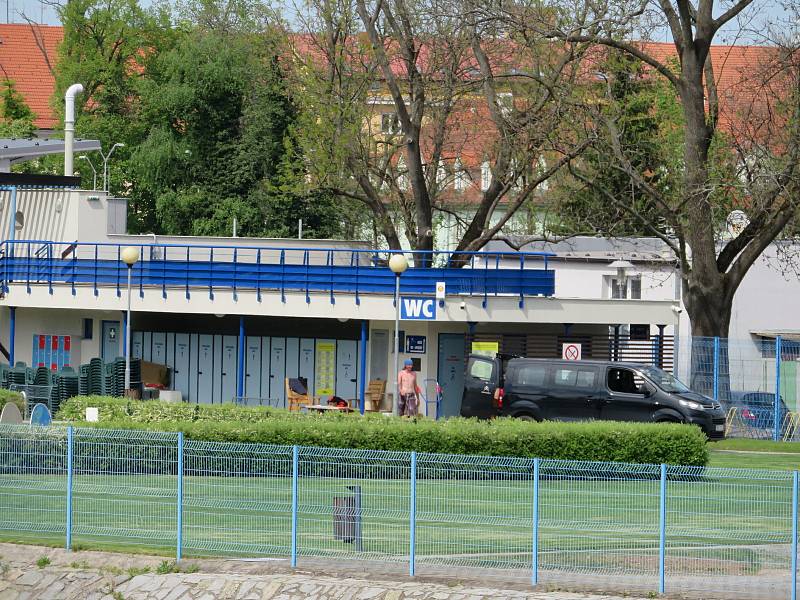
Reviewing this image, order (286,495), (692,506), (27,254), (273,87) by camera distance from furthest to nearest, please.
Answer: (273,87) → (27,254) → (286,495) → (692,506)

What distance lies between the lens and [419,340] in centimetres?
3706

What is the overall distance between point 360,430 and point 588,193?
28.0 m

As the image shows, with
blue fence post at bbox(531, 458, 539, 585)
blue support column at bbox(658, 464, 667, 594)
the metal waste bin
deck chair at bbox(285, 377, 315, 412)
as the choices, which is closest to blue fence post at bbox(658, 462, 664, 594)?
blue support column at bbox(658, 464, 667, 594)

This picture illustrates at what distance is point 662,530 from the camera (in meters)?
15.4

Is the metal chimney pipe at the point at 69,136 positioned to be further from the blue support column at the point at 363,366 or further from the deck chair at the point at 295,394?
the blue support column at the point at 363,366

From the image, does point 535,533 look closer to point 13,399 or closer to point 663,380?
point 663,380

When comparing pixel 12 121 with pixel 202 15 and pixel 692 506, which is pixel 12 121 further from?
pixel 692 506

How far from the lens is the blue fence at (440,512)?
15.5 m

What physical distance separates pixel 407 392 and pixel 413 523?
1464 centimetres

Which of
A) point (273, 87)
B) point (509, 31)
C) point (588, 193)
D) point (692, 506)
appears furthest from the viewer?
point (273, 87)

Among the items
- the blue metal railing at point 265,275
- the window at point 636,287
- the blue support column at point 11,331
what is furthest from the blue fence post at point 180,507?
the window at point 636,287

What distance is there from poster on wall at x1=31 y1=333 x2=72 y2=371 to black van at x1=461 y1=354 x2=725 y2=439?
1503 cm

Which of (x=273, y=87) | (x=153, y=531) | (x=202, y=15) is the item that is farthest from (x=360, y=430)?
(x=202, y=15)

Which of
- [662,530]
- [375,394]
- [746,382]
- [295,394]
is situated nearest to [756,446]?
[746,382]
